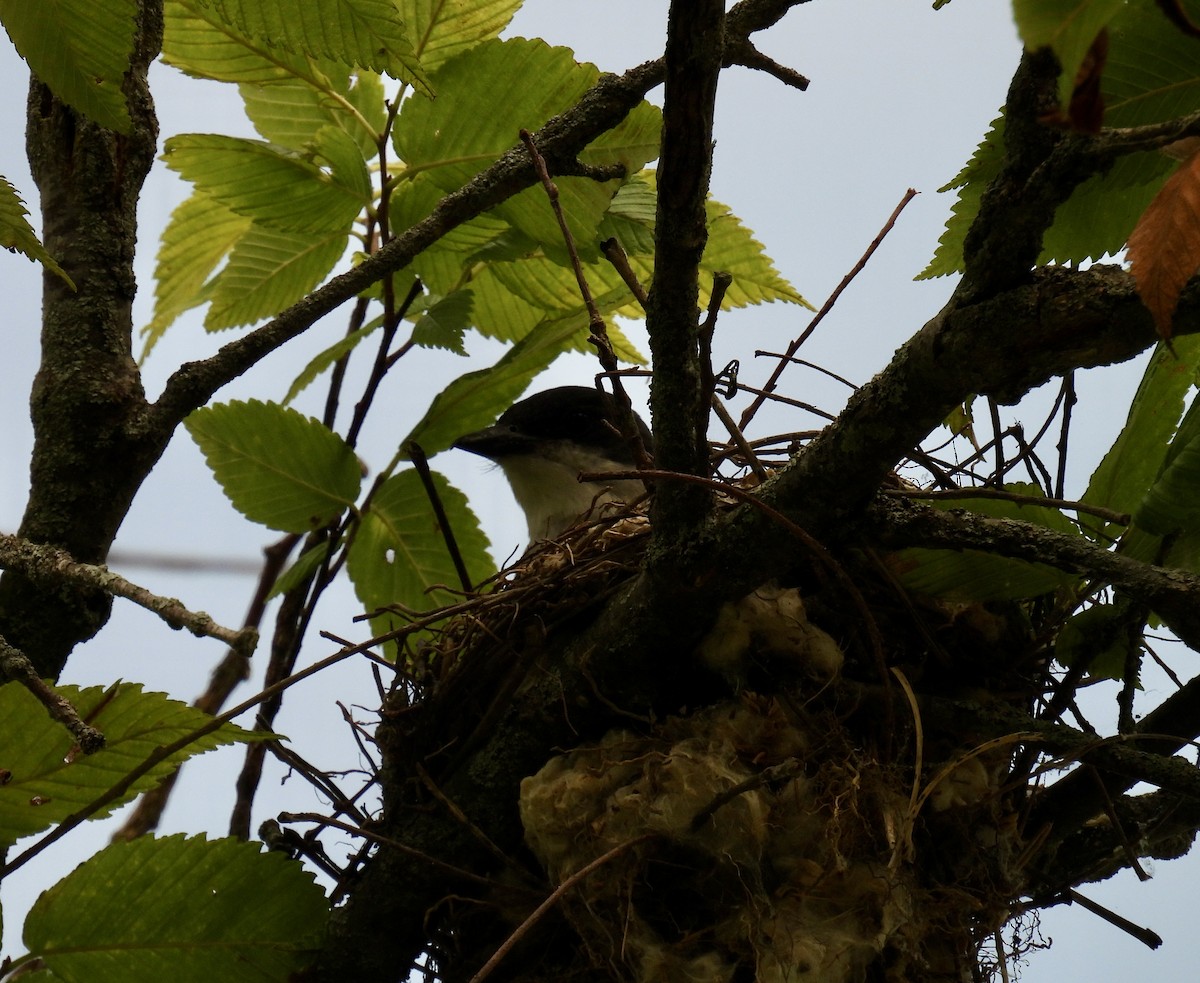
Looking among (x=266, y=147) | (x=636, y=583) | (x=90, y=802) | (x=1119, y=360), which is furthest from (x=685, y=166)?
(x=266, y=147)

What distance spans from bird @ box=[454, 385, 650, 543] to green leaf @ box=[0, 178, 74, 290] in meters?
2.02

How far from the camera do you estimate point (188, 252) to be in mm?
3217

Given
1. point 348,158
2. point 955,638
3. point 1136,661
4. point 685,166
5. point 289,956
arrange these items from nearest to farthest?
point 685,166
point 289,956
point 1136,661
point 955,638
point 348,158

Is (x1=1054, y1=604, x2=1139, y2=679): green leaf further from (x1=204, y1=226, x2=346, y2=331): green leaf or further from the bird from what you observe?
(x1=204, y1=226, x2=346, y2=331): green leaf

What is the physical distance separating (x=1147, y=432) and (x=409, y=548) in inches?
59.6

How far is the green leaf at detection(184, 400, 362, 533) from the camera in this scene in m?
2.67

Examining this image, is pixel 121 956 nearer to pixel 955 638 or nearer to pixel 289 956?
pixel 289 956

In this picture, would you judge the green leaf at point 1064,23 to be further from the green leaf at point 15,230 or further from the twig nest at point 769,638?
the twig nest at point 769,638

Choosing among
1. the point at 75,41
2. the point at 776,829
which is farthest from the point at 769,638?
the point at 75,41

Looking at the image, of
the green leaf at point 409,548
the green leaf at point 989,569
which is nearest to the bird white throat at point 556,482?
the green leaf at point 409,548

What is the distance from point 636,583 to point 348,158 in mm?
1123

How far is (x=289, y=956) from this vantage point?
1.92m

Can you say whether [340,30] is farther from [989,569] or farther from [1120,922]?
[1120,922]

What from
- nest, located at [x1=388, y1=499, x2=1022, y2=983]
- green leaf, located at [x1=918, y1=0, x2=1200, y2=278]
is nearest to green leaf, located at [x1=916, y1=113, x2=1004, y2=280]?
green leaf, located at [x1=918, y1=0, x2=1200, y2=278]
